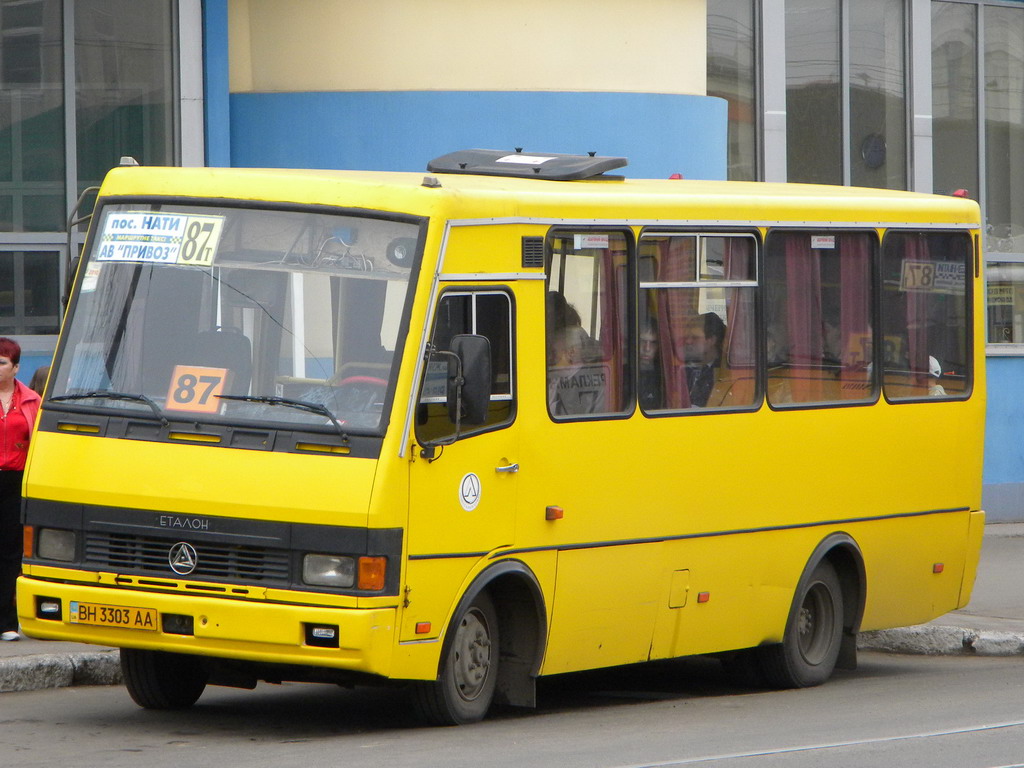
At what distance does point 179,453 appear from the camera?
828cm

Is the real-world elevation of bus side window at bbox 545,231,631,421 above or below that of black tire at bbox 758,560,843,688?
above

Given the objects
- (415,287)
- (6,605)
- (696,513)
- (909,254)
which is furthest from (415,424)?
(909,254)

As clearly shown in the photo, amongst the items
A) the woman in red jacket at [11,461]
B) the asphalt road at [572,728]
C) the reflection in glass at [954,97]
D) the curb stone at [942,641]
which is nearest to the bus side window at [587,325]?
the asphalt road at [572,728]

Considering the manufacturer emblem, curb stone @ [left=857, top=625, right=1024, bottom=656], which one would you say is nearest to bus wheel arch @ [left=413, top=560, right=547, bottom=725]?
the manufacturer emblem

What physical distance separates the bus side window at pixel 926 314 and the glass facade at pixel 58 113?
674cm

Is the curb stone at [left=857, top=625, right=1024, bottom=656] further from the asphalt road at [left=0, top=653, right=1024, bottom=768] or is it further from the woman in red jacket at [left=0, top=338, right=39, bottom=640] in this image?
the woman in red jacket at [left=0, top=338, right=39, bottom=640]

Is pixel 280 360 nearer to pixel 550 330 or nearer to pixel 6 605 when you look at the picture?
pixel 550 330

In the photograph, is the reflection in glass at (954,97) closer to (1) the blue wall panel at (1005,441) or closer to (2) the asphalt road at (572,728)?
(1) the blue wall panel at (1005,441)

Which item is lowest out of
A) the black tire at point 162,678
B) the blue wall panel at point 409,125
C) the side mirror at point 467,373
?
the black tire at point 162,678

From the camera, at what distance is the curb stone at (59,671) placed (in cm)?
1005

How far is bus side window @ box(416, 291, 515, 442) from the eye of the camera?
8312mm

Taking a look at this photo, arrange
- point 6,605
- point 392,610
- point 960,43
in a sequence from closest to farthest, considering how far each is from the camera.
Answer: point 392,610 < point 6,605 < point 960,43

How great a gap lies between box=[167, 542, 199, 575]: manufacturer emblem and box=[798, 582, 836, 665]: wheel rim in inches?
168

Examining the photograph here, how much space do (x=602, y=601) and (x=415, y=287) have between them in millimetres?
2070
